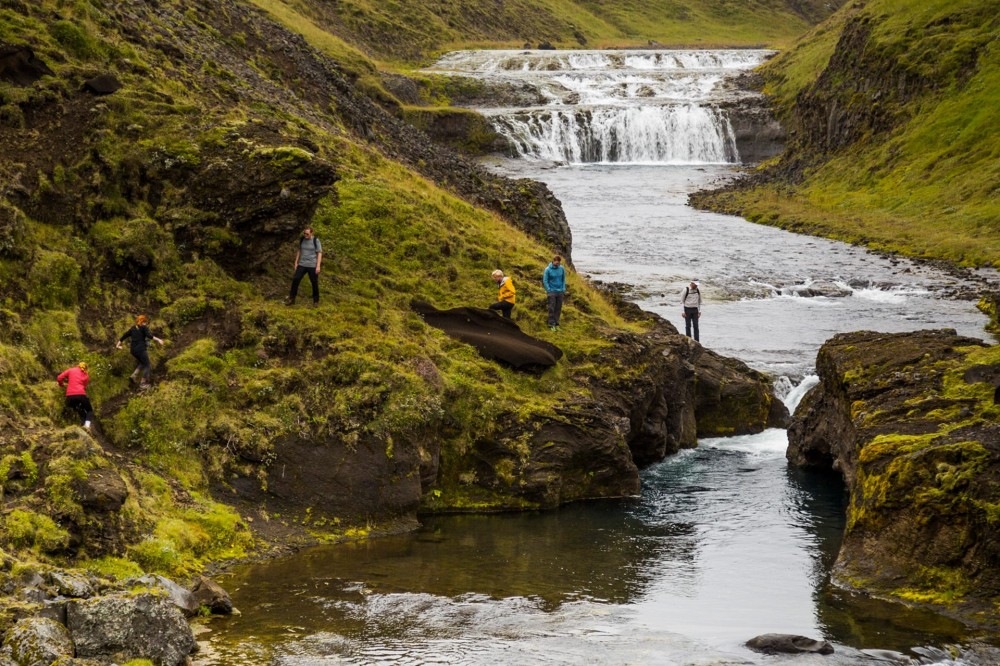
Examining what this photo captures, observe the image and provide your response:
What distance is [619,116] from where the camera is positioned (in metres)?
98.7

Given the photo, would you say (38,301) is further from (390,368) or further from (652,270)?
(652,270)

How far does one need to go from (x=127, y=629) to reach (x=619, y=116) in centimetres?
8871

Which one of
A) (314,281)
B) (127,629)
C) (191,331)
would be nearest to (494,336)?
(314,281)

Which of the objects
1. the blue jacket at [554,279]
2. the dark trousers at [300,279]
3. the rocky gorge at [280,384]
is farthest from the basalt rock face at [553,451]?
the dark trousers at [300,279]

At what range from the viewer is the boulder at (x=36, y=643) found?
501 inches

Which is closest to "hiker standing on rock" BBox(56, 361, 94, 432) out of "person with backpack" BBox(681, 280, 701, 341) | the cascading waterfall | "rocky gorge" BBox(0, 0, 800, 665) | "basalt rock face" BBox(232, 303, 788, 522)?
"rocky gorge" BBox(0, 0, 800, 665)

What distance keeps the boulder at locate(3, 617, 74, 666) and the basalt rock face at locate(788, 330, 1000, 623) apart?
507 inches

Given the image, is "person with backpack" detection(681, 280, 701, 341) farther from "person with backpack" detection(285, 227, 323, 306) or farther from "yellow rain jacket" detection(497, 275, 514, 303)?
"person with backpack" detection(285, 227, 323, 306)

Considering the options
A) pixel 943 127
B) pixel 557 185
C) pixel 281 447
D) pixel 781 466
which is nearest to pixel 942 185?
pixel 943 127

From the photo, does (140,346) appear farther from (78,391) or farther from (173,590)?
(173,590)

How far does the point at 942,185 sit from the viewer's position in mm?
72250

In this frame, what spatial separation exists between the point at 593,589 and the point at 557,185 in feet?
213

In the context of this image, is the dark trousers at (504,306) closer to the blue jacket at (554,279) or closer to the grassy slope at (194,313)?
the grassy slope at (194,313)

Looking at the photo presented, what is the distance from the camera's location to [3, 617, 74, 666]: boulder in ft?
41.8
